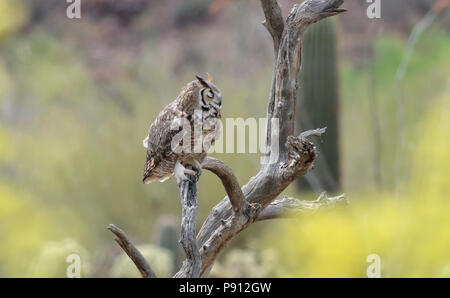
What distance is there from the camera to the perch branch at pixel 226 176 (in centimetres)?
220

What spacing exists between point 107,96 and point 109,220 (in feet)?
8.25

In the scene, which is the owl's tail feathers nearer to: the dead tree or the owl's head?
the dead tree

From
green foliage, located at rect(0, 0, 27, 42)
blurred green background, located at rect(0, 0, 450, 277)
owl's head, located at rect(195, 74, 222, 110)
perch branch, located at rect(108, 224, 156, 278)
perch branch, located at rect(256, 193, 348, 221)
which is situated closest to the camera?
perch branch, located at rect(108, 224, 156, 278)

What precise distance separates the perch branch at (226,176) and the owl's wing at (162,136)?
0.14 meters

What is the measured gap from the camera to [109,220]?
17.3 feet

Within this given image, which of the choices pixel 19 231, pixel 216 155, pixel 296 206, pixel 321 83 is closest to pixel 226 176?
pixel 296 206

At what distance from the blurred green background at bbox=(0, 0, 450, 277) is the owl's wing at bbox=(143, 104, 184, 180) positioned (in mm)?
2025

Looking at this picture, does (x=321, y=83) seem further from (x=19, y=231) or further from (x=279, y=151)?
(x=19, y=231)

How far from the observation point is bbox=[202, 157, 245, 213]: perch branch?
2199 mm

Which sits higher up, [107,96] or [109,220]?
[107,96]

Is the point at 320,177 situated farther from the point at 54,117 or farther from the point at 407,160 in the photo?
the point at 54,117

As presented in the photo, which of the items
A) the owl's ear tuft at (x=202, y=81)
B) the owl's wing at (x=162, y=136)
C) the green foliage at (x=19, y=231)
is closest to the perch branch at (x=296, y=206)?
the owl's wing at (x=162, y=136)

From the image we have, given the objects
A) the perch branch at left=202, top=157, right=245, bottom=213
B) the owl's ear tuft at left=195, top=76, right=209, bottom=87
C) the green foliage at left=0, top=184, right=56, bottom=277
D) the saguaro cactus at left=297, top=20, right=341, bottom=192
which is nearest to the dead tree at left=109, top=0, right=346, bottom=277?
the perch branch at left=202, top=157, right=245, bottom=213
